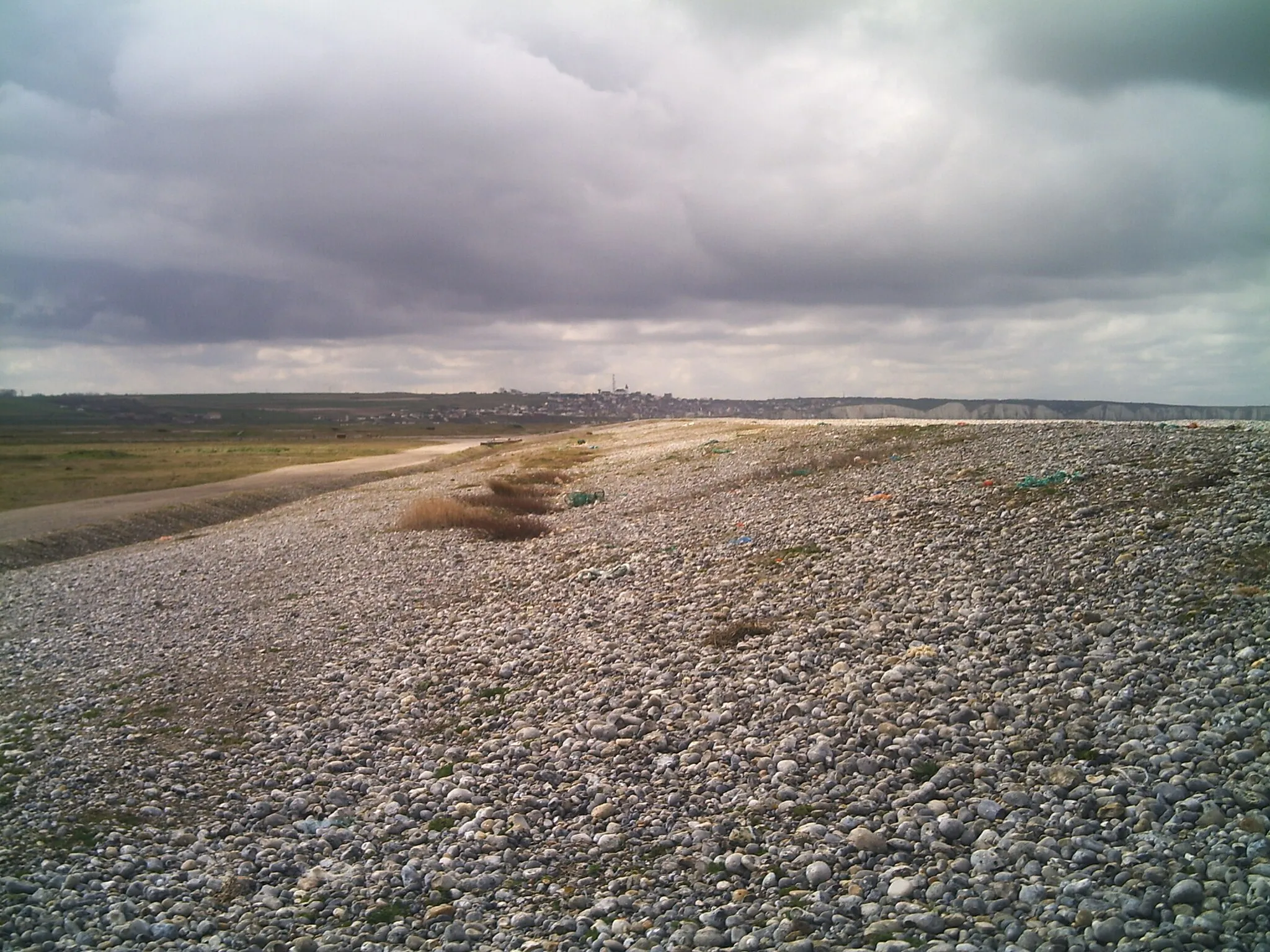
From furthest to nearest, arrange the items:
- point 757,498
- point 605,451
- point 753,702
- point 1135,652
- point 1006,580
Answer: point 605,451 < point 757,498 < point 1006,580 < point 753,702 < point 1135,652

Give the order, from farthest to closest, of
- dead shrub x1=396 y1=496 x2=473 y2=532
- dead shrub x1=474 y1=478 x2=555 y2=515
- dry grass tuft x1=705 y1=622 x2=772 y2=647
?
dead shrub x1=474 y1=478 x2=555 y2=515
dead shrub x1=396 y1=496 x2=473 y2=532
dry grass tuft x1=705 y1=622 x2=772 y2=647

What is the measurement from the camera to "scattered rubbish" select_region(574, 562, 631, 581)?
18.6 meters

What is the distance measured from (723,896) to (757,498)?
745 inches

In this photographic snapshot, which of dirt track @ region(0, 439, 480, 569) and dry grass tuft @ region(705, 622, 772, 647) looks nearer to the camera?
dry grass tuft @ region(705, 622, 772, 647)

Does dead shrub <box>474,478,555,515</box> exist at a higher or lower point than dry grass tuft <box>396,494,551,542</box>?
higher

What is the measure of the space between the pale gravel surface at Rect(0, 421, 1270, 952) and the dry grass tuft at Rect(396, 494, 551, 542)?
21.9ft

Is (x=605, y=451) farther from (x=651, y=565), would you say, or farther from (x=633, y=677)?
(x=633, y=677)

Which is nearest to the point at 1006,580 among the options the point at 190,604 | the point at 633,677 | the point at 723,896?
the point at 633,677

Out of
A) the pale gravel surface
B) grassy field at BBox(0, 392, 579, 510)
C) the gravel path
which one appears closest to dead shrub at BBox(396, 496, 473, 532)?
the pale gravel surface

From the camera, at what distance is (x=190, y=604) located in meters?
21.6

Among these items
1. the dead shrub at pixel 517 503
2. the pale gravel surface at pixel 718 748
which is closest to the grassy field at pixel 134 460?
the dead shrub at pixel 517 503

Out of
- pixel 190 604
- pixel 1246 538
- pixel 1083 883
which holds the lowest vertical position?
pixel 190 604

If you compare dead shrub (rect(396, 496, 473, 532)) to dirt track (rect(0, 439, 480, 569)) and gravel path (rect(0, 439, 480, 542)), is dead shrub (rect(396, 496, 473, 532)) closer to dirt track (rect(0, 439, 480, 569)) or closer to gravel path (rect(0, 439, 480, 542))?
dirt track (rect(0, 439, 480, 569))

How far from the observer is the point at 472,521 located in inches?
1126
